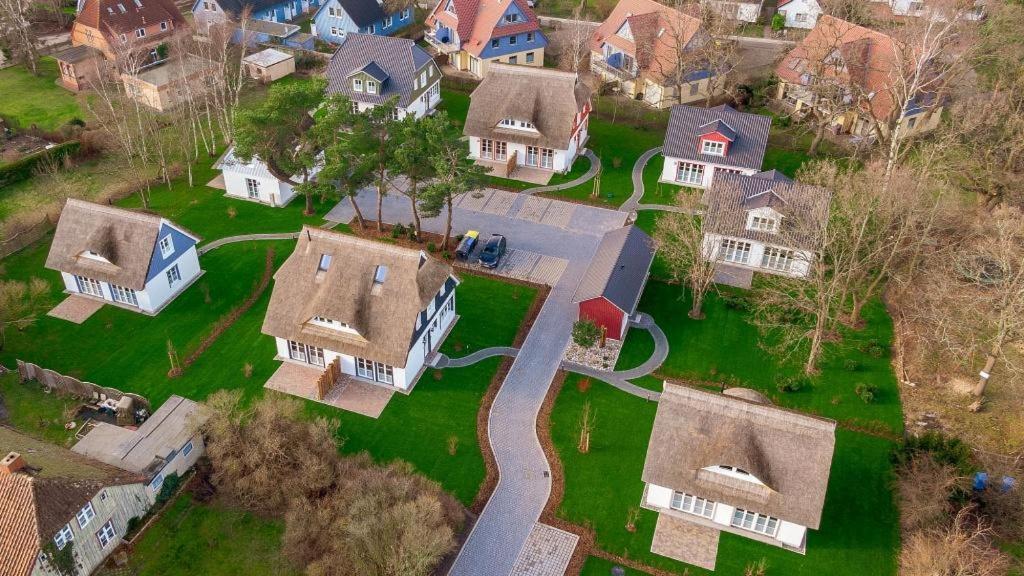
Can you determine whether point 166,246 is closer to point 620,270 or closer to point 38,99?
point 620,270

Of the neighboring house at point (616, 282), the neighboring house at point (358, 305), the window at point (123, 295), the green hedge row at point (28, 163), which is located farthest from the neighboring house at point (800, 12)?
the window at point (123, 295)

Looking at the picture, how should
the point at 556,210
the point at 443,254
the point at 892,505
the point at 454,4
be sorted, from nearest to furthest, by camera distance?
the point at 892,505 → the point at 443,254 → the point at 556,210 → the point at 454,4

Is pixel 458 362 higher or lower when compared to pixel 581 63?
lower

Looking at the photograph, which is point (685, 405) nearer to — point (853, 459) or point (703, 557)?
point (703, 557)

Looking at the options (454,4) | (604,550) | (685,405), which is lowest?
(604,550)

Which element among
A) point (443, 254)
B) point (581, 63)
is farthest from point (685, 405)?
point (581, 63)

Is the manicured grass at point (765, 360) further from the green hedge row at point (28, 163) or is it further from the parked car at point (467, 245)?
the green hedge row at point (28, 163)

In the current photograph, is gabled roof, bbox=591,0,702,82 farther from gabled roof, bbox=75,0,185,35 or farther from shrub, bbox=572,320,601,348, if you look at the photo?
gabled roof, bbox=75,0,185,35
